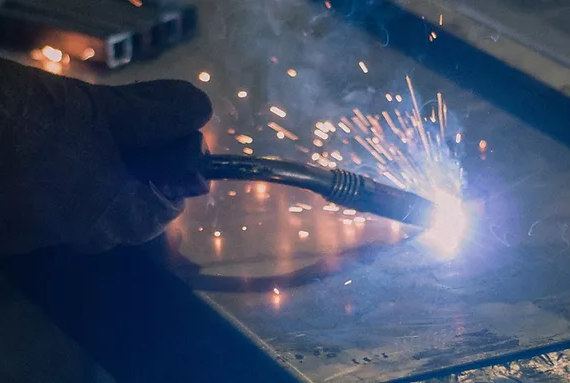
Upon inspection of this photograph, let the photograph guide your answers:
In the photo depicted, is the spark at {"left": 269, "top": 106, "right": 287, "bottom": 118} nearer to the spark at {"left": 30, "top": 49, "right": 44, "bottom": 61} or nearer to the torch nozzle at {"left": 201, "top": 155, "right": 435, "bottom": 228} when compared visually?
the torch nozzle at {"left": 201, "top": 155, "right": 435, "bottom": 228}

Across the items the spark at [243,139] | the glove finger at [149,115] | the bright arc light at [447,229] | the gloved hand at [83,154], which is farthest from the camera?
the spark at [243,139]

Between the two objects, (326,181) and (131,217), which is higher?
(326,181)

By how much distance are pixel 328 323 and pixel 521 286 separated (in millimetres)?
488

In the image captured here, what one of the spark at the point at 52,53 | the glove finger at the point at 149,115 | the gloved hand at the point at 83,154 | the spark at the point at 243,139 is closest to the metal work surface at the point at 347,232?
the spark at the point at 243,139

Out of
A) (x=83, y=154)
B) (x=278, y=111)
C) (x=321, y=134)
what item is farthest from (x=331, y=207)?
(x=83, y=154)

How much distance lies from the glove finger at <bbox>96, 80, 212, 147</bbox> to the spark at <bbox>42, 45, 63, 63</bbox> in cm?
47

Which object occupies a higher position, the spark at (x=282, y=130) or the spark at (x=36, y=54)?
the spark at (x=36, y=54)

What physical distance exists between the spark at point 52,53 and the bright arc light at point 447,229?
3.58 feet

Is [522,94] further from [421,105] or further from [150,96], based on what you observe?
[150,96]

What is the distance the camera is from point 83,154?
140 centimetres

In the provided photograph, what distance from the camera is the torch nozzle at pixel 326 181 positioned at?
1537mm

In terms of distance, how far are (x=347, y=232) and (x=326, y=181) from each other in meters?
0.26

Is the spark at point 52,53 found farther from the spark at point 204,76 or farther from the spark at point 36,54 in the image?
the spark at point 204,76

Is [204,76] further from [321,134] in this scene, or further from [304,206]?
[304,206]
